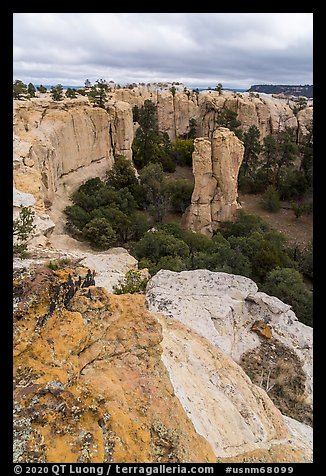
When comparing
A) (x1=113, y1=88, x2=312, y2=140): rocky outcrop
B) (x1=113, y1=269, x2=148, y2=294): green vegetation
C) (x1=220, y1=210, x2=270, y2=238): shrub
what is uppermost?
(x1=113, y1=88, x2=312, y2=140): rocky outcrop

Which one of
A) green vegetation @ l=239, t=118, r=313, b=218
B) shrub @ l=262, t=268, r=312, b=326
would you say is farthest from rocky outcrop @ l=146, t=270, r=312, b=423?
green vegetation @ l=239, t=118, r=313, b=218

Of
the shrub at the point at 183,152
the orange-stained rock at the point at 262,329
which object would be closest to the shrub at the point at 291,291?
the orange-stained rock at the point at 262,329

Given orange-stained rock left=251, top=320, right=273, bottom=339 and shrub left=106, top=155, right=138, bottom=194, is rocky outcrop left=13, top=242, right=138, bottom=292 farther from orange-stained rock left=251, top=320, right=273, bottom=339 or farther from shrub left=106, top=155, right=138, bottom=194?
shrub left=106, top=155, right=138, bottom=194

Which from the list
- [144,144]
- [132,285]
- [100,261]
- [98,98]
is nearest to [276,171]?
[144,144]

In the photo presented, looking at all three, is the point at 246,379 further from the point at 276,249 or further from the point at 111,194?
the point at 111,194

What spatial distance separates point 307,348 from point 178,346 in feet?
16.7

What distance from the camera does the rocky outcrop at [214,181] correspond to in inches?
989

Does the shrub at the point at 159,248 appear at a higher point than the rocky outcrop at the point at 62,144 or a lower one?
lower

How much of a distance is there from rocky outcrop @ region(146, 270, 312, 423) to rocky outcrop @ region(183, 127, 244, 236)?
13948 millimetres

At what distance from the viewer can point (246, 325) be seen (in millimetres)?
10711

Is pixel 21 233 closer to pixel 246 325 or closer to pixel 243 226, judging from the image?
pixel 246 325

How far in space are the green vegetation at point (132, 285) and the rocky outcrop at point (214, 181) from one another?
548 inches

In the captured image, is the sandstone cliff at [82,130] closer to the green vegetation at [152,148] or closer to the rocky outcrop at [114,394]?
the green vegetation at [152,148]

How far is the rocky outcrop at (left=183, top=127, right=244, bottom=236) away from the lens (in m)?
25.1
